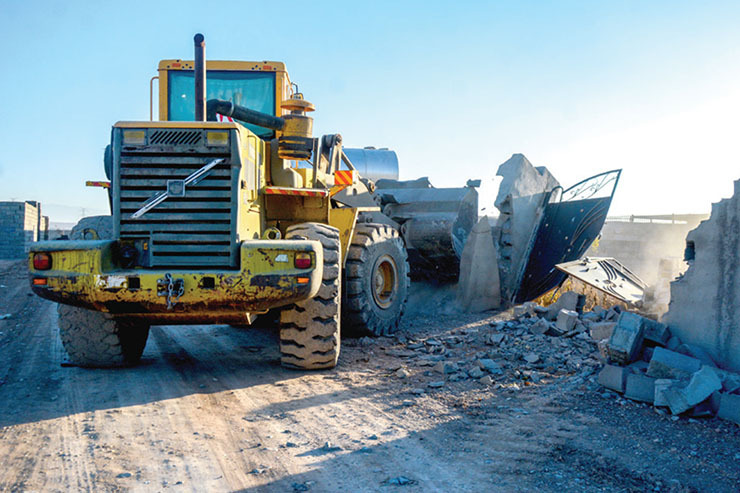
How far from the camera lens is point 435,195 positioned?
942 cm

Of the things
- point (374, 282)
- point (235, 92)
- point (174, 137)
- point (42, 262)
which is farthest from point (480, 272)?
point (42, 262)

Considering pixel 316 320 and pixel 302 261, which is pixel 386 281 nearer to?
pixel 316 320

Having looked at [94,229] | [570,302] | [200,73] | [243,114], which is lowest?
[570,302]

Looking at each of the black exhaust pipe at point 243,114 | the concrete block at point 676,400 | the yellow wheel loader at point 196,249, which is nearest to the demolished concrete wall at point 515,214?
the yellow wheel loader at point 196,249

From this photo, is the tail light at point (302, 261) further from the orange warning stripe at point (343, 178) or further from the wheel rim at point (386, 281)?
the wheel rim at point (386, 281)


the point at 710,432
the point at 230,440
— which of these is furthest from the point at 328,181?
the point at 710,432

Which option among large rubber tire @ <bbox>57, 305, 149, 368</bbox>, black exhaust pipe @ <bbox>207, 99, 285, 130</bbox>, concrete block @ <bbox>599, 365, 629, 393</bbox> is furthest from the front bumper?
concrete block @ <bbox>599, 365, 629, 393</bbox>

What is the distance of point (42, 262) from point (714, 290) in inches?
203

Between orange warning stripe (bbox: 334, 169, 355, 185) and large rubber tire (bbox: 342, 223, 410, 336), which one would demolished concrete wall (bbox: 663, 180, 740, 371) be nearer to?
large rubber tire (bbox: 342, 223, 410, 336)

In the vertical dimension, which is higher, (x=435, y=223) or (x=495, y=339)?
(x=435, y=223)

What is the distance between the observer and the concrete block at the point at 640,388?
4.22 meters

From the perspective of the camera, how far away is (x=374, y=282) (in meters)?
6.69

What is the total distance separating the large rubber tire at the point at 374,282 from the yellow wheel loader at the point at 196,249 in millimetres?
1014

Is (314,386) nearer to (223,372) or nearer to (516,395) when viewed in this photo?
(223,372)
